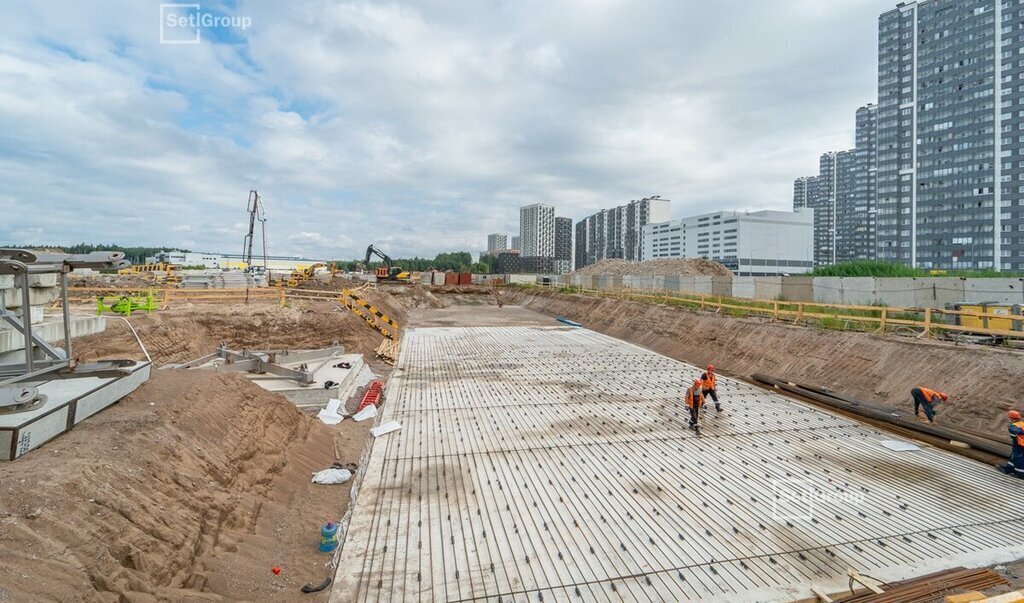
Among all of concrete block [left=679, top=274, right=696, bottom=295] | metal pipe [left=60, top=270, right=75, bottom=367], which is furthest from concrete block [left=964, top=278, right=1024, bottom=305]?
metal pipe [left=60, top=270, right=75, bottom=367]

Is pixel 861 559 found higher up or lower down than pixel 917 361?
lower down

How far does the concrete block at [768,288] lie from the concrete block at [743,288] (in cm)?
29

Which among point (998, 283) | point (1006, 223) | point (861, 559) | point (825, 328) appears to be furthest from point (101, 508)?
point (1006, 223)

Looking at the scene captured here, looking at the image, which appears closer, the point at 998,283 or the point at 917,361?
the point at 917,361

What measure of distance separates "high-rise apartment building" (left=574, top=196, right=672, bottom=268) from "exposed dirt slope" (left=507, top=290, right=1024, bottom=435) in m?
115

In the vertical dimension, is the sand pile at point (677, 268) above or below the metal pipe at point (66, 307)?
above

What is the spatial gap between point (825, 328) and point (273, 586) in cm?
1741

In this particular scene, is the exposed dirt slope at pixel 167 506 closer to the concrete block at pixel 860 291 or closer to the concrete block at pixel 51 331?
the concrete block at pixel 51 331

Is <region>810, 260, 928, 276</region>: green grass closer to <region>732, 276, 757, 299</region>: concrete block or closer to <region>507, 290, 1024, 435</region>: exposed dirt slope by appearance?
<region>732, 276, 757, 299</region>: concrete block

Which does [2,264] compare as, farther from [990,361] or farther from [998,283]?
[998,283]

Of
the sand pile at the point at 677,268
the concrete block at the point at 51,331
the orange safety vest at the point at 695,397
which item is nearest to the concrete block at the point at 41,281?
the concrete block at the point at 51,331

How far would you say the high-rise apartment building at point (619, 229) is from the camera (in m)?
133

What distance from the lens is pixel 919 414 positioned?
34.8 ft

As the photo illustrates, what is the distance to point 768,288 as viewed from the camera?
2145 centimetres
